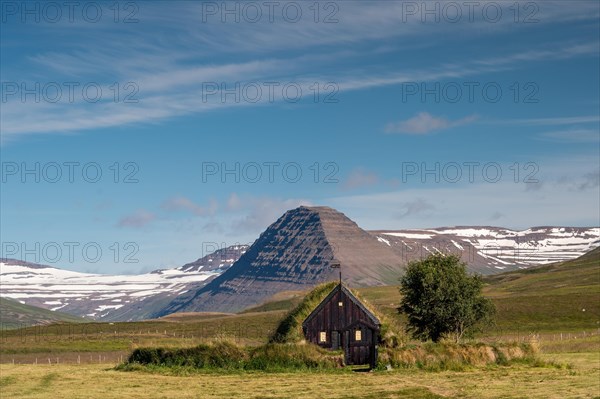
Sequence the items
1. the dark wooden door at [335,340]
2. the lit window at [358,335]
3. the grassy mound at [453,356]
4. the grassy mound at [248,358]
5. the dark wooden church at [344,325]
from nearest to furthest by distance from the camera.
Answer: the grassy mound at [248,358] → the grassy mound at [453,356] → the dark wooden church at [344,325] → the lit window at [358,335] → the dark wooden door at [335,340]

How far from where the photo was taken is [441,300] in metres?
94.5

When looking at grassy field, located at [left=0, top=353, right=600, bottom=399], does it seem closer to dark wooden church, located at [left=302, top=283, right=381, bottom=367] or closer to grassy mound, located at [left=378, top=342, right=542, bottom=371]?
grassy mound, located at [left=378, top=342, right=542, bottom=371]

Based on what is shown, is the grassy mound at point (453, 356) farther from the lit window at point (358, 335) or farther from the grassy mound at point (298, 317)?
the grassy mound at point (298, 317)

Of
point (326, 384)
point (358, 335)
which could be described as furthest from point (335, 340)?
point (326, 384)

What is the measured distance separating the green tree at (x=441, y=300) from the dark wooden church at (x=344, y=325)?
1712cm

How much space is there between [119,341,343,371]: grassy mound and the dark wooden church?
5.32 metres

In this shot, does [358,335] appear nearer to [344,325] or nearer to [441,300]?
[344,325]

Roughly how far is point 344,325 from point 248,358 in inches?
472

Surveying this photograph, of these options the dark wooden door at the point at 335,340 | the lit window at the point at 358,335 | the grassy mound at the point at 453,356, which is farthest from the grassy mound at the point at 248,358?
the dark wooden door at the point at 335,340

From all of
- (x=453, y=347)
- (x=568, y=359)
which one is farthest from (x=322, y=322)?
(x=568, y=359)

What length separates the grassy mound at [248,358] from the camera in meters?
69.9

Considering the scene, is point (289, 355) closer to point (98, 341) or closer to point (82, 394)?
point (82, 394)

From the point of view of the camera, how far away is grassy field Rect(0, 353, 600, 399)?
51312 mm

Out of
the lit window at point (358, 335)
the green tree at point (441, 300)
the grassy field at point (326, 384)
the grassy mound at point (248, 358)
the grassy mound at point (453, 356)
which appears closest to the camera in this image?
the grassy field at point (326, 384)
